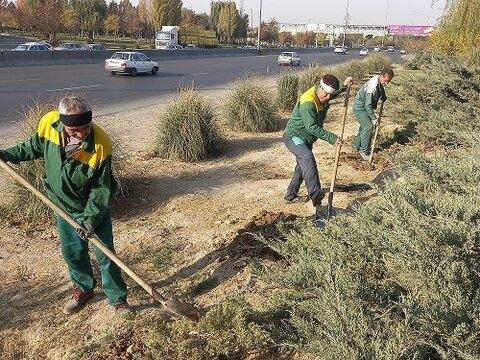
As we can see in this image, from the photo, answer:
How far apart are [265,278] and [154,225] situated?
2.50 metres

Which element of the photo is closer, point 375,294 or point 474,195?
point 375,294

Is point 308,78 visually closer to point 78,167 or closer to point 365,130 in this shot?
point 365,130

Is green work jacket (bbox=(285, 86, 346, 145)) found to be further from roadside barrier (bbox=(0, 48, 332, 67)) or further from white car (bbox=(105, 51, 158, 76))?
roadside barrier (bbox=(0, 48, 332, 67))

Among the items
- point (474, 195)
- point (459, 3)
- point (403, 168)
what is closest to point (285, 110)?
point (459, 3)

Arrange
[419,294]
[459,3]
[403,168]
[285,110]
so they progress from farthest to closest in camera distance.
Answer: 1. [285,110]
2. [459,3]
3. [403,168]
4. [419,294]

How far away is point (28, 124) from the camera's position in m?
5.65

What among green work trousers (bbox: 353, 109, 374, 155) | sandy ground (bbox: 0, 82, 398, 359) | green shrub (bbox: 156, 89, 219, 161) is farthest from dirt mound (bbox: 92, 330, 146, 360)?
green work trousers (bbox: 353, 109, 374, 155)

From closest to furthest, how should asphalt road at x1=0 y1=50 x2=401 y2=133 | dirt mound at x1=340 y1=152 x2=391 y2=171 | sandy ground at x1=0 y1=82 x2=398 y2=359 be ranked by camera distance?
sandy ground at x1=0 y1=82 x2=398 y2=359 < dirt mound at x1=340 y1=152 x2=391 y2=171 < asphalt road at x1=0 y1=50 x2=401 y2=133

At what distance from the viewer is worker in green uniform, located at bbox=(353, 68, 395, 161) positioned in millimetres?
7426

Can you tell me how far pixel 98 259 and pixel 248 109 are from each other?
6.97 meters

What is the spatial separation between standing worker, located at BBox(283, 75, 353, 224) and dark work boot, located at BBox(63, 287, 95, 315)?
248 cm

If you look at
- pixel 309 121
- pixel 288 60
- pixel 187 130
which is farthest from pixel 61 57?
pixel 309 121

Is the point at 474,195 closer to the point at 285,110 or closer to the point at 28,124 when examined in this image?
the point at 28,124

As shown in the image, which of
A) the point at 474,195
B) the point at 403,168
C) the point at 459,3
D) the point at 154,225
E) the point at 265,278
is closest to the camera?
the point at 265,278
